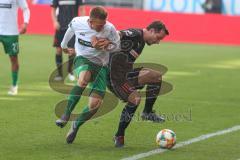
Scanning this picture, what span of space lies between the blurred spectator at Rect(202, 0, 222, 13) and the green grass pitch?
10941 millimetres

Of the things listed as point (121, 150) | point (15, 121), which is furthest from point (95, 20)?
point (15, 121)

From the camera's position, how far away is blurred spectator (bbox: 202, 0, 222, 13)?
1240 inches

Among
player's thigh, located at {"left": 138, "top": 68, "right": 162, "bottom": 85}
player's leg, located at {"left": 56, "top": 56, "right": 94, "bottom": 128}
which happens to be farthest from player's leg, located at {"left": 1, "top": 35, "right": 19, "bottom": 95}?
player's leg, located at {"left": 56, "top": 56, "right": 94, "bottom": 128}

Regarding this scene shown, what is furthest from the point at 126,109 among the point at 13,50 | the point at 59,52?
the point at 59,52

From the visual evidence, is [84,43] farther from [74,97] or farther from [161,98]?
[161,98]

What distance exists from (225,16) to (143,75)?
62.2 feet

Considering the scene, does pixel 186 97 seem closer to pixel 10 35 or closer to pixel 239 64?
pixel 10 35

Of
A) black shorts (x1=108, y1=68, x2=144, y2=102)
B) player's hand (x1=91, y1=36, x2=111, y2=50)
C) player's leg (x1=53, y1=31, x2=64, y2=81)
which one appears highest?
player's hand (x1=91, y1=36, x2=111, y2=50)

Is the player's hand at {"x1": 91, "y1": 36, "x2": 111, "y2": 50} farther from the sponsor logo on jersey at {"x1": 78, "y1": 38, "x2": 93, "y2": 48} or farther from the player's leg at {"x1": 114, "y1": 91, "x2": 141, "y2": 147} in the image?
the player's leg at {"x1": 114, "y1": 91, "x2": 141, "y2": 147}

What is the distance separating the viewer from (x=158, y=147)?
9180mm

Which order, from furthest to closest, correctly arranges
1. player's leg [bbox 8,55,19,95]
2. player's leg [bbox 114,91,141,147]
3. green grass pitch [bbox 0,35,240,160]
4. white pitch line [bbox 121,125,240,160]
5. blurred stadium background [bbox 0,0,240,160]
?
player's leg [bbox 8,55,19,95], player's leg [bbox 114,91,141,147], blurred stadium background [bbox 0,0,240,160], green grass pitch [bbox 0,35,240,160], white pitch line [bbox 121,125,240,160]

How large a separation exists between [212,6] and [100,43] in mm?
22868

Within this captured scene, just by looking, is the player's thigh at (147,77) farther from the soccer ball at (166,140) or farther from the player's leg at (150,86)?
the soccer ball at (166,140)

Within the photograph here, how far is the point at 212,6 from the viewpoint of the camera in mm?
31594
